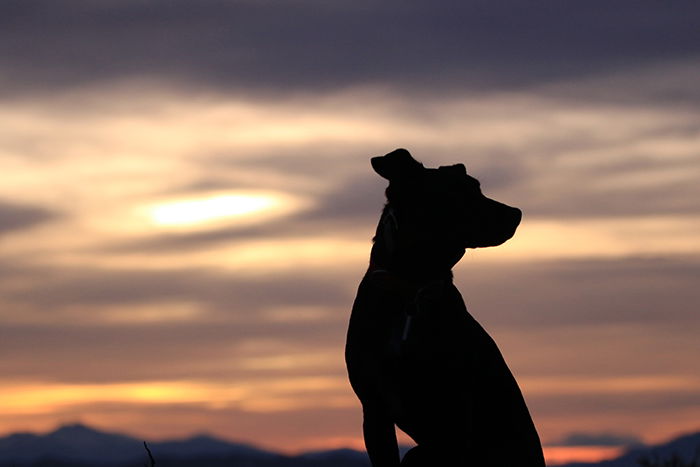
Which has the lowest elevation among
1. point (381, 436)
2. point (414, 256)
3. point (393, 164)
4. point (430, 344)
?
point (381, 436)

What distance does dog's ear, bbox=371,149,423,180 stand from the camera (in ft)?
35.5

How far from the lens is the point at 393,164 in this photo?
1084 centimetres

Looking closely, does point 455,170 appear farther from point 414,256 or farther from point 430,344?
point 430,344

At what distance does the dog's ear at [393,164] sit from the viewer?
10.8 m

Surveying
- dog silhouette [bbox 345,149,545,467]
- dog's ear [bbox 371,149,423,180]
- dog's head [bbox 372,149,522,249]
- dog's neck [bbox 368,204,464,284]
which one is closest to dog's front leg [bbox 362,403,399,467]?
dog silhouette [bbox 345,149,545,467]

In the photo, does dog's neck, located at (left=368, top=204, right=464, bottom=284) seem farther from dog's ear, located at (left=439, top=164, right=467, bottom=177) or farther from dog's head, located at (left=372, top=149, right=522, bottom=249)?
dog's ear, located at (left=439, top=164, right=467, bottom=177)

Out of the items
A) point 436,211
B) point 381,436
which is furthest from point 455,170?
point 381,436

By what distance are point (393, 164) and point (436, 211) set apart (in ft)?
1.63

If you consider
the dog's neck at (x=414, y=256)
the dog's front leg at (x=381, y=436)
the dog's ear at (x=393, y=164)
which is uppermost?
the dog's ear at (x=393, y=164)

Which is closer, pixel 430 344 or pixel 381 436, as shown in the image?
pixel 430 344

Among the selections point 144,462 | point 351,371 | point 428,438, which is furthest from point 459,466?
point 144,462

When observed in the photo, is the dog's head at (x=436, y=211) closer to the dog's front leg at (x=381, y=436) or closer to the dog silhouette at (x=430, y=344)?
the dog silhouette at (x=430, y=344)

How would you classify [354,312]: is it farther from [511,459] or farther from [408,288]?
[511,459]

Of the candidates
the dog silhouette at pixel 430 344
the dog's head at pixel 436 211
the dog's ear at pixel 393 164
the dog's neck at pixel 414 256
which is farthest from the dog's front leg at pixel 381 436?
the dog's ear at pixel 393 164
